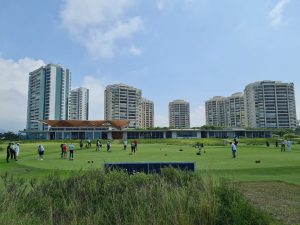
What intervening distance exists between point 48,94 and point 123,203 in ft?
616

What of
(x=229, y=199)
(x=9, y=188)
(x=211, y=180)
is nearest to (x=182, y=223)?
(x=229, y=199)

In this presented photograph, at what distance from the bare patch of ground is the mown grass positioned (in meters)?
1.31

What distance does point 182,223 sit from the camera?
269 inches

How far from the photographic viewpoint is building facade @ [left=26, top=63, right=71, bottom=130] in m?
185

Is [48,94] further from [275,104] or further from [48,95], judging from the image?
[275,104]

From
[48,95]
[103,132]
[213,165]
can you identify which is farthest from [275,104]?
[213,165]

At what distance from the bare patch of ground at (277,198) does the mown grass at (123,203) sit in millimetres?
1310

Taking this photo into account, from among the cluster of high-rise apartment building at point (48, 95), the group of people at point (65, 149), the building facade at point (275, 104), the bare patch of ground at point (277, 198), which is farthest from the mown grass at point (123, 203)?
the building facade at point (275, 104)

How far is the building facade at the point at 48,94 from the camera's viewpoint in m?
185

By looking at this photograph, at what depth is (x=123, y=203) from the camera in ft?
27.3

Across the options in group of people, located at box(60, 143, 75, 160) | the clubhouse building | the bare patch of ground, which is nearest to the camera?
the bare patch of ground

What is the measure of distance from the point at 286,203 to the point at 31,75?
8194 inches

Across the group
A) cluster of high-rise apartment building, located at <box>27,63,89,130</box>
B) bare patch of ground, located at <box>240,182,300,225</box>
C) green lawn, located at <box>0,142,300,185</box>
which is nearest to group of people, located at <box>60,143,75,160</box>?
green lawn, located at <box>0,142,300,185</box>

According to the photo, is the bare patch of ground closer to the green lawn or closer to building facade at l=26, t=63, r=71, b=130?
the green lawn
